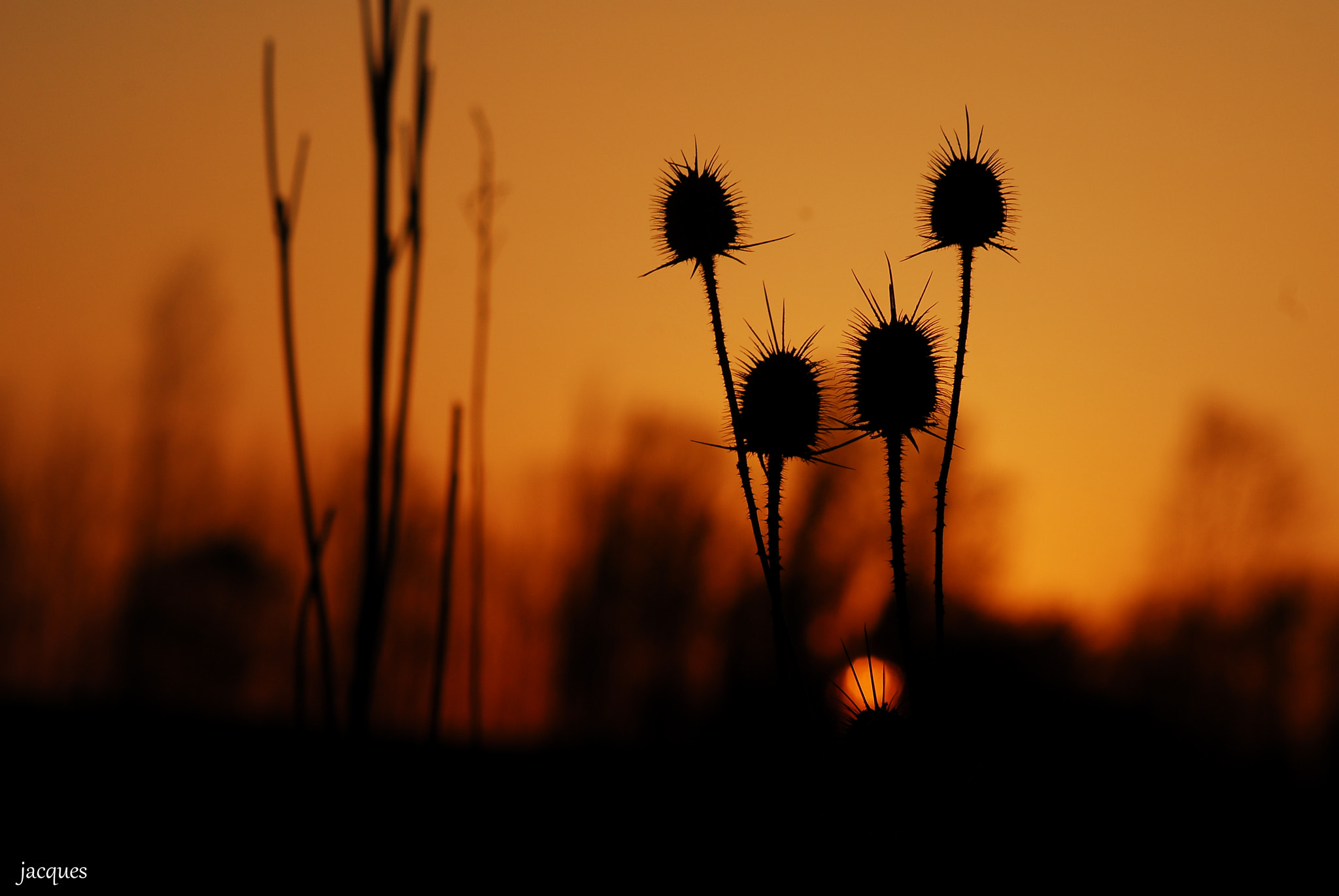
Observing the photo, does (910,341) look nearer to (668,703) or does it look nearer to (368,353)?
(368,353)

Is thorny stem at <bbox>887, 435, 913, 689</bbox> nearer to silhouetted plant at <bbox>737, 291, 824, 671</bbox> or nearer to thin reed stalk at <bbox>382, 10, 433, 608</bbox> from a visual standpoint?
silhouetted plant at <bbox>737, 291, 824, 671</bbox>

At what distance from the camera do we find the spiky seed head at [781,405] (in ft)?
9.07

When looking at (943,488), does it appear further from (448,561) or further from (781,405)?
(448,561)

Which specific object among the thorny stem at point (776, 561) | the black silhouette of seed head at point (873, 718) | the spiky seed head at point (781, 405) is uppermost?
the spiky seed head at point (781, 405)

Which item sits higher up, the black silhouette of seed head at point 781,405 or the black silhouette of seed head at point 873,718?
the black silhouette of seed head at point 781,405

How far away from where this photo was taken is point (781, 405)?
2762mm

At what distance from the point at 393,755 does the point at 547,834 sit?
86 cm

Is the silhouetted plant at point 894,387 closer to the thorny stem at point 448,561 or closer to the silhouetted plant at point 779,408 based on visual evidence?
the silhouetted plant at point 779,408

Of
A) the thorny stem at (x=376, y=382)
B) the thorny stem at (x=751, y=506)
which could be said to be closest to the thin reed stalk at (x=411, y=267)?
the thorny stem at (x=376, y=382)

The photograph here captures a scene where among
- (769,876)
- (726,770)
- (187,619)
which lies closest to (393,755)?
(769,876)


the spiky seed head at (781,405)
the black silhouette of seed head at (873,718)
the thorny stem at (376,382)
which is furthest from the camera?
the spiky seed head at (781,405)

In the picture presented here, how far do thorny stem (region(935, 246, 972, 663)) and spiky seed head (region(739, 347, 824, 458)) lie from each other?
397 millimetres

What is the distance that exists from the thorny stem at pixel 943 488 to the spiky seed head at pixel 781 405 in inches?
15.6

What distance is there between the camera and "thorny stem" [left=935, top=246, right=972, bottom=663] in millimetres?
2365
